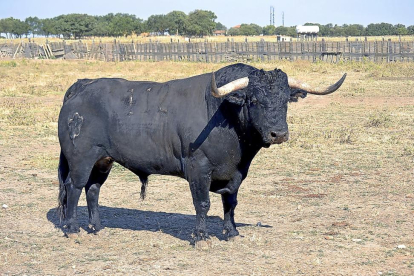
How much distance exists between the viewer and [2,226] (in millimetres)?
7812

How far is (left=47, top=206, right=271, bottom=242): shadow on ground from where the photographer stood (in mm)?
7564

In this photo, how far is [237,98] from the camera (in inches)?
251

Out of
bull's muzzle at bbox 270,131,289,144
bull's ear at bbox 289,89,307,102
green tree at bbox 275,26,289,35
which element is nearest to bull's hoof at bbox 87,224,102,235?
bull's muzzle at bbox 270,131,289,144

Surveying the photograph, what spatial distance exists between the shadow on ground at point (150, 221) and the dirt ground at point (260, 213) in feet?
0.04

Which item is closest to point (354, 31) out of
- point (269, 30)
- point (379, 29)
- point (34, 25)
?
point (379, 29)

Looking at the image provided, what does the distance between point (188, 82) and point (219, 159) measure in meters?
1.01

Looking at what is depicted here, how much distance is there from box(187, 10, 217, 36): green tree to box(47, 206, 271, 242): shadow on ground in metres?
79.7

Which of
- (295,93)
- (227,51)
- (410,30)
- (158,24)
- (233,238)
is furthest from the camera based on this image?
(158,24)

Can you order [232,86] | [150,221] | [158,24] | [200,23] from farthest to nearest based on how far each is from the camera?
[158,24]
[200,23]
[150,221]
[232,86]

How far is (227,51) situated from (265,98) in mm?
33852

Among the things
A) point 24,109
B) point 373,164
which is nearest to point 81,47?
point 24,109

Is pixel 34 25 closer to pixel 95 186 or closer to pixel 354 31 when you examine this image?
pixel 354 31

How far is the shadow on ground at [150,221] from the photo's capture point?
24.8 ft

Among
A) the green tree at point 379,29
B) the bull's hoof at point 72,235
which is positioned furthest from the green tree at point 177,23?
the bull's hoof at point 72,235
